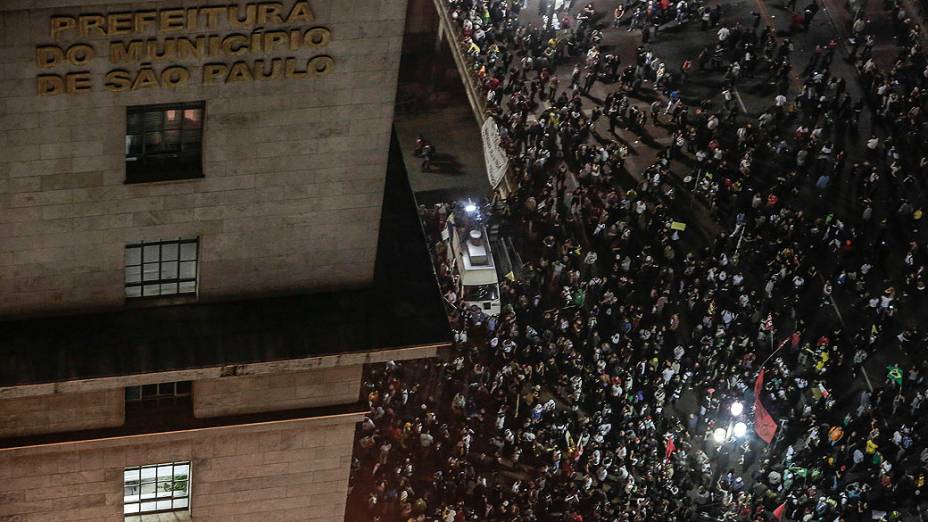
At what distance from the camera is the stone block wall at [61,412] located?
41844mm

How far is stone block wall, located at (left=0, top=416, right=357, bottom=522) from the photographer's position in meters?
44.0

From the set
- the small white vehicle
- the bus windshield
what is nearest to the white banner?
the small white vehicle

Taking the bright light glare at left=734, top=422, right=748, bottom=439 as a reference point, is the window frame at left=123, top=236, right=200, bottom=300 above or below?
above

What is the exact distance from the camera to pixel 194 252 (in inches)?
1591

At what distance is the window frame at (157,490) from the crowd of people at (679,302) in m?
19.1

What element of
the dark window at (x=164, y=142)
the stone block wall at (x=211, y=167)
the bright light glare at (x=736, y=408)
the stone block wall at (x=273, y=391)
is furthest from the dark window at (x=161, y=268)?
the bright light glare at (x=736, y=408)

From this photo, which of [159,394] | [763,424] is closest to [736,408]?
[763,424]

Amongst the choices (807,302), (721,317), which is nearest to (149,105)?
(721,317)

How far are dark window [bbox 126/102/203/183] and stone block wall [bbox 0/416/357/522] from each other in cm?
846

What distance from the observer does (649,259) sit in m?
78.1

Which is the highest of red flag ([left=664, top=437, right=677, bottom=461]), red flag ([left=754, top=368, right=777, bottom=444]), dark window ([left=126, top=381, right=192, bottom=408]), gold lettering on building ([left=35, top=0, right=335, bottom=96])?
gold lettering on building ([left=35, top=0, right=335, bottom=96])

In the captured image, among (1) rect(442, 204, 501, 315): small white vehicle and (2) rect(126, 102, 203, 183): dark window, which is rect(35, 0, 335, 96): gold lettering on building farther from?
(1) rect(442, 204, 501, 315): small white vehicle

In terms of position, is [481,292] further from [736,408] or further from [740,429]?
[740,429]

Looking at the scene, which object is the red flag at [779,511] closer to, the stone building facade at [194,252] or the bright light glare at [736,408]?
the bright light glare at [736,408]
